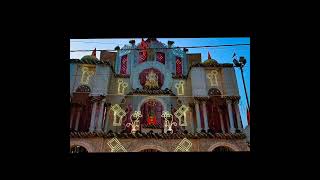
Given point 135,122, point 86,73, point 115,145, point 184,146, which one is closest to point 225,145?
point 184,146

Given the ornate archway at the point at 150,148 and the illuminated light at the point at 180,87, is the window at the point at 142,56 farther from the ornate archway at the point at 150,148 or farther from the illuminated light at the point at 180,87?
the ornate archway at the point at 150,148

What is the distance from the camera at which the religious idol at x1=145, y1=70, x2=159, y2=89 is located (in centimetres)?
599

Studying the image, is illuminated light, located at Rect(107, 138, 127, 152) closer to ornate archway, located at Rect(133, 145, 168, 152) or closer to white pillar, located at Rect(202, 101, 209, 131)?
ornate archway, located at Rect(133, 145, 168, 152)

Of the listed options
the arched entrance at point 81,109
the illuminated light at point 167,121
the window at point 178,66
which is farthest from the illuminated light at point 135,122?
the window at point 178,66

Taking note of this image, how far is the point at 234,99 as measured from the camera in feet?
18.9

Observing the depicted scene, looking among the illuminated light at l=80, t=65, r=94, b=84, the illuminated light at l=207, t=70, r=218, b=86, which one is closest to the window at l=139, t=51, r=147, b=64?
the illuminated light at l=80, t=65, r=94, b=84

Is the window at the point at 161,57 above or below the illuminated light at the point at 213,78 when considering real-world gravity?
above

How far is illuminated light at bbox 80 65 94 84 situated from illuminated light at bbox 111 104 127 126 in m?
0.69

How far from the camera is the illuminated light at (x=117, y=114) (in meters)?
5.64

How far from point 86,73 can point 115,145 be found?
4.63ft
